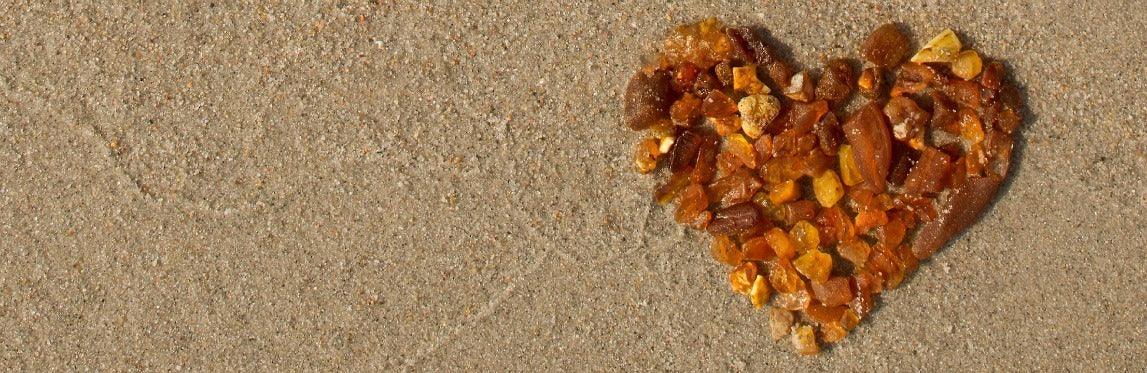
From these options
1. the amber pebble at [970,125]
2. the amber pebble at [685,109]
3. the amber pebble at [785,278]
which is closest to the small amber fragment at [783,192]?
the amber pebble at [785,278]

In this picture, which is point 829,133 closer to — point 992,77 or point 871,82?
point 871,82

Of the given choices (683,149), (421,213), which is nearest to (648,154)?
(683,149)

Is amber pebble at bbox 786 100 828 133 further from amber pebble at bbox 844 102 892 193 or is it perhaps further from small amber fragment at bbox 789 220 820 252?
small amber fragment at bbox 789 220 820 252

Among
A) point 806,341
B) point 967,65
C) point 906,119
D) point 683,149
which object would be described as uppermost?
point 967,65

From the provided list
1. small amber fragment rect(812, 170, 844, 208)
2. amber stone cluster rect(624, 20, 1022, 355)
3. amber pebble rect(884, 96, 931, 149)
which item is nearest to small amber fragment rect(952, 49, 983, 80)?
amber stone cluster rect(624, 20, 1022, 355)

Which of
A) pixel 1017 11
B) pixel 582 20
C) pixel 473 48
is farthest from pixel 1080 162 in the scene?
pixel 473 48
